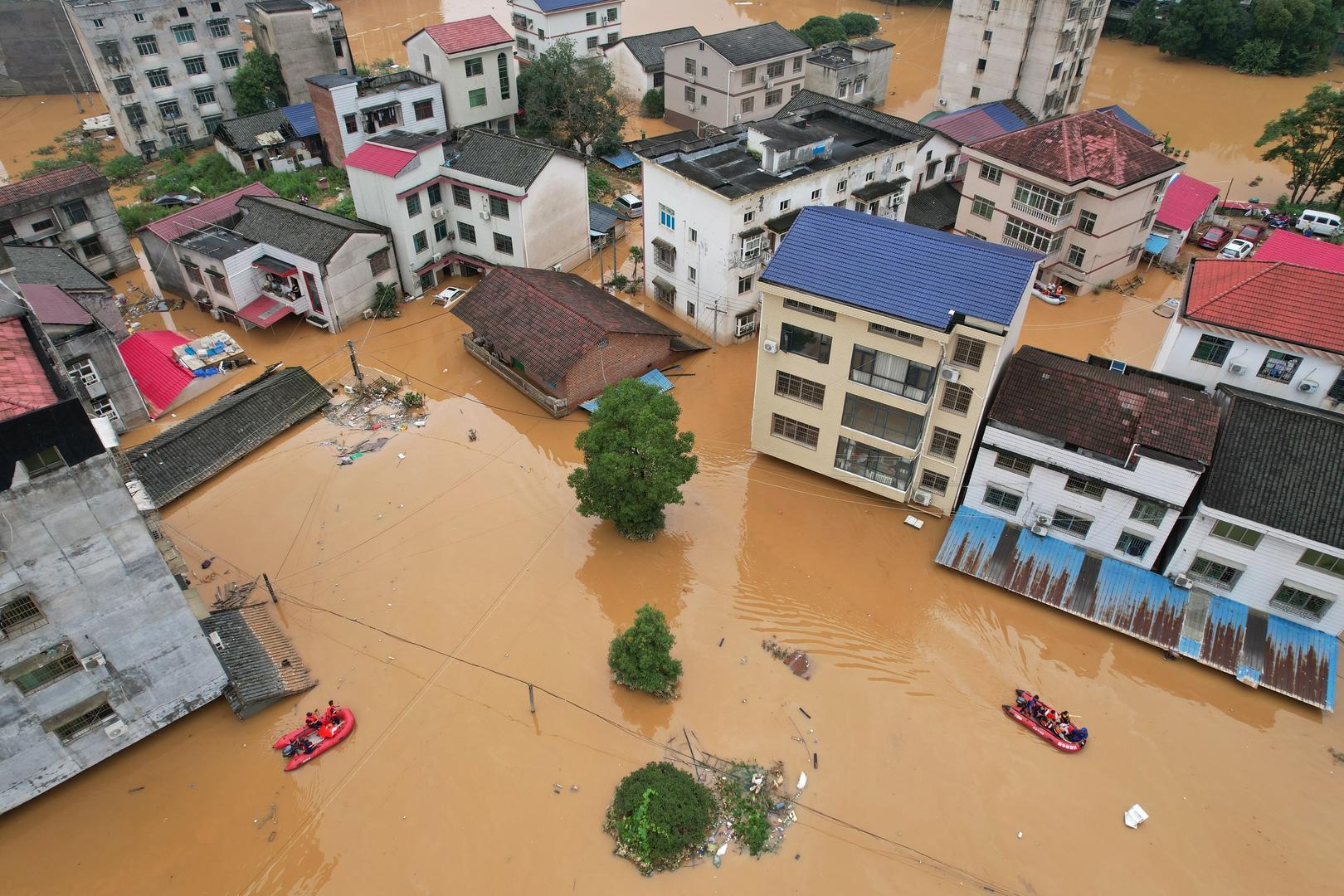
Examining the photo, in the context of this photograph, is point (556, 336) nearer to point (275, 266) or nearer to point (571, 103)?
point (275, 266)

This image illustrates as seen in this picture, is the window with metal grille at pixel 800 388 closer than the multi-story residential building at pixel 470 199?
Yes

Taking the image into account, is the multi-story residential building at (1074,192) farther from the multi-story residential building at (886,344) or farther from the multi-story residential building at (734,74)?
the multi-story residential building at (734,74)

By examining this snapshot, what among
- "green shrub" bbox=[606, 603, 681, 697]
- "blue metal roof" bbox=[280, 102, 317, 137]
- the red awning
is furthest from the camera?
"blue metal roof" bbox=[280, 102, 317, 137]

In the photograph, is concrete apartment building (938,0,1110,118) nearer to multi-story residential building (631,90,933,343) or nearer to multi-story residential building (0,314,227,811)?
multi-story residential building (631,90,933,343)

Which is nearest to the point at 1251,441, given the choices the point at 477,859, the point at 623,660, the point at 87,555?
the point at 623,660

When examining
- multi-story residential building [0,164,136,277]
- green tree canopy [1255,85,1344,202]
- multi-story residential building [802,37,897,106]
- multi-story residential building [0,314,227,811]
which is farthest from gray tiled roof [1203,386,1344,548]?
multi-story residential building [0,164,136,277]

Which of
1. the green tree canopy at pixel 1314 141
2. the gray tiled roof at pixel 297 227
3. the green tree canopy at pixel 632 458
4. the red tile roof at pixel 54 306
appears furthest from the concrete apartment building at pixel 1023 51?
the red tile roof at pixel 54 306
